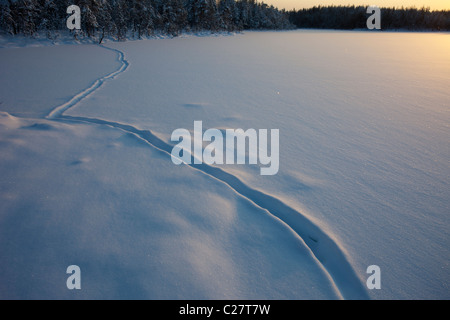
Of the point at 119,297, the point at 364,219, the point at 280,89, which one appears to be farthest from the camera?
the point at 280,89

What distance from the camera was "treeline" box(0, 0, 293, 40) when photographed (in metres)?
13.1

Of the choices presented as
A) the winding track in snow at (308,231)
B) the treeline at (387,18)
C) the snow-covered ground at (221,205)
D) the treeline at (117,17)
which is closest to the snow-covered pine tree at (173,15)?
the treeline at (117,17)

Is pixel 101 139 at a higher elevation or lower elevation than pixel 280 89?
lower

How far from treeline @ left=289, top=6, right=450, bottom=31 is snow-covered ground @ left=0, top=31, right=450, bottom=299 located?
74.2 metres

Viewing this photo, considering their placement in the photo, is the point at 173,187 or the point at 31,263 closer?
the point at 31,263

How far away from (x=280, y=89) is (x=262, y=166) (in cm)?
308

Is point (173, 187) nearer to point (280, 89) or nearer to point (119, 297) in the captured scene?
point (119, 297)

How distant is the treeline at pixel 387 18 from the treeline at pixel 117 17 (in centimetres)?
4537

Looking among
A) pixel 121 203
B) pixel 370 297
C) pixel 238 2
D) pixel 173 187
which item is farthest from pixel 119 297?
pixel 238 2

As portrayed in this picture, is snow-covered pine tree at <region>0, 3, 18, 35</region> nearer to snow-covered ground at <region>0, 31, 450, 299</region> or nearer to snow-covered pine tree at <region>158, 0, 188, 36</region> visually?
snow-covered pine tree at <region>158, 0, 188, 36</region>

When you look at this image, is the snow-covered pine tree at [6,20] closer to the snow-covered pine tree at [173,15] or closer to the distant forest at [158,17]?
the distant forest at [158,17]

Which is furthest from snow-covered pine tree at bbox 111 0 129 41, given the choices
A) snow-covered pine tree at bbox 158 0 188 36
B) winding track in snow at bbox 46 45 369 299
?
winding track in snow at bbox 46 45 369 299

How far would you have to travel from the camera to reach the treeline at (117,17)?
43.1 ft

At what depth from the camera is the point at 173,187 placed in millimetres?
1918
